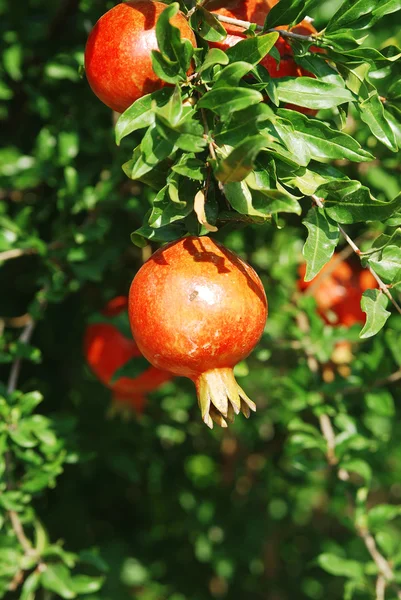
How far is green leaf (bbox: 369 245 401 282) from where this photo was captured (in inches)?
36.4

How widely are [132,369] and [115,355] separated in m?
0.08

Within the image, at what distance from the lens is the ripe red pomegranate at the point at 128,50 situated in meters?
0.82

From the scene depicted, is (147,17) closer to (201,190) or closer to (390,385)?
(201,190)

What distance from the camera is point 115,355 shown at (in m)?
1.33

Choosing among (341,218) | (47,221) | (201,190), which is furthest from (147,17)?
(47,221)

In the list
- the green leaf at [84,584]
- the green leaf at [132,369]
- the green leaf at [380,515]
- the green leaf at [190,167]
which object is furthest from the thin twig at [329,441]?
the green leaf at [190,167]

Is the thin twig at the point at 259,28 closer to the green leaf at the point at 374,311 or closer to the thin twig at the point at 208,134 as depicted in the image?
the thin twig at the point at 208,134

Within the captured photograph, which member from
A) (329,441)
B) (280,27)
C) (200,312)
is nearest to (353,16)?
(280,27)

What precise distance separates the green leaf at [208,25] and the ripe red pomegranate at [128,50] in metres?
0.01

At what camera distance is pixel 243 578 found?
7.22ft

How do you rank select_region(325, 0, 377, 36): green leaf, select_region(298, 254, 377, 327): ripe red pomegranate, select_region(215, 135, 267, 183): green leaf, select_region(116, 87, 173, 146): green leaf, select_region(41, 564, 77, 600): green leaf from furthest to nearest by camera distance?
select_region(298, 254, 377, 327): ripe red pomegranate < select_region(41, 564, 77, 600): green leaf < select_region(325, 0, 377, 36): green leaf < select_region(116, 87, 173, 146): green leaf < select_region(215, 135, 267, 183): green leaf

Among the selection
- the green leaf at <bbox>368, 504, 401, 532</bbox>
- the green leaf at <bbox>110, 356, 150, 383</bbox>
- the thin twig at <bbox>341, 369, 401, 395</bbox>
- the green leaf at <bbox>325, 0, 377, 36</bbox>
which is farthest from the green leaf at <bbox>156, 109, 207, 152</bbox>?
the green leaf at <bbox>368, 504, 401, 532</bbox>

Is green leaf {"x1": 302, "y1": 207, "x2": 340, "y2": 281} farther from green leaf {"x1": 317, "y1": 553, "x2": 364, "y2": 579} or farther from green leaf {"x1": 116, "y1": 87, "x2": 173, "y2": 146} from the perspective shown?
green leaf {"x1": 317, "y1": 553, "x2": 364, "y2": 579}

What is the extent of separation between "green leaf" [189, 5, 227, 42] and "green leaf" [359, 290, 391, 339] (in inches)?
14.4
